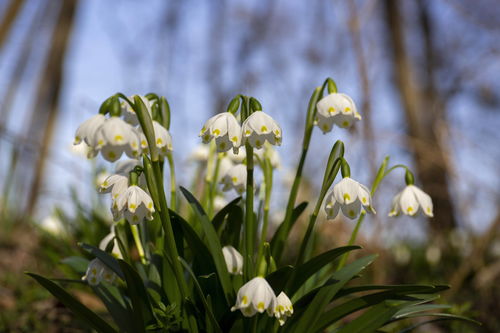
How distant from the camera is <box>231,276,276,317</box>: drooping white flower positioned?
3.85 ft

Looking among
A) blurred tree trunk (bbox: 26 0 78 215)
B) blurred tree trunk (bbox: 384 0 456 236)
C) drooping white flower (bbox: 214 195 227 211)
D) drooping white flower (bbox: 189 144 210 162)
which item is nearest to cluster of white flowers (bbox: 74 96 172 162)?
drooping white flower (bbox: 189 144 210 162)

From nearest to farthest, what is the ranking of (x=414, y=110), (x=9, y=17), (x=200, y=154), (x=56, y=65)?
(x=200, y=154) < (x=9, y=17) < (x=414, y=110) < (x=56, y=65)

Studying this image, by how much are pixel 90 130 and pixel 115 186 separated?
7.5 inches

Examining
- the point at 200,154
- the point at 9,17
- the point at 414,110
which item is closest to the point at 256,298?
the point at 200,154

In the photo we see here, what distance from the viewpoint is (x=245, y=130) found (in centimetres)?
127

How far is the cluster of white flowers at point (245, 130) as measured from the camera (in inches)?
49.9

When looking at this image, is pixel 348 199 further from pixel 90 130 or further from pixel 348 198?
pixel 90 130

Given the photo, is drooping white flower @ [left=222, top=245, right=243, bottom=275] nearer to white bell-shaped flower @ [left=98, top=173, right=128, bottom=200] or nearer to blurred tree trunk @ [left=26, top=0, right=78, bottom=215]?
white bell-shaped flower @ [left=98, top=173, right=128, bottom=200]

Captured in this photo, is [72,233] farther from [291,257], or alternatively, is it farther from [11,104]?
[11,104]

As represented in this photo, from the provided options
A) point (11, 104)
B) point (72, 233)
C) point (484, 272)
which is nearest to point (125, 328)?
point (72, 233)

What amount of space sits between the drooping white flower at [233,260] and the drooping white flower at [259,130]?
383 mm

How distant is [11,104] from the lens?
1123 cm

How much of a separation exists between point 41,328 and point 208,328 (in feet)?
3.81

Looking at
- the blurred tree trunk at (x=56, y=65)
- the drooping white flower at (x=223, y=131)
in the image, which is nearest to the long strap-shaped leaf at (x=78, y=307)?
the drooping white flower at (x=223, y=131)
